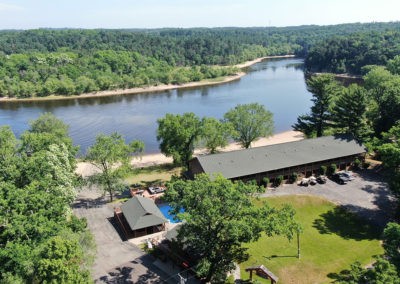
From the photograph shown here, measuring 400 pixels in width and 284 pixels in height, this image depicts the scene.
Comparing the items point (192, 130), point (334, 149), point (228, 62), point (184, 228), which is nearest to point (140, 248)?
point (184, 228)

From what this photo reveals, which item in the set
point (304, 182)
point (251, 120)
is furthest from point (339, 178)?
point (251, 120)

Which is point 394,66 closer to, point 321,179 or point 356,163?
point 356,163

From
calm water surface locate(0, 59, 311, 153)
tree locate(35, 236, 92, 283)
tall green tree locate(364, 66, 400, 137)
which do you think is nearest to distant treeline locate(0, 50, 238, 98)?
calm water surface locate(0, 59, 311, 153)

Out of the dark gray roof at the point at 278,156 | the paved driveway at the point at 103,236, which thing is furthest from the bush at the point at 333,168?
the paved driveway at the point at 103,236

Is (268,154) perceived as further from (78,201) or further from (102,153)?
(78,201)

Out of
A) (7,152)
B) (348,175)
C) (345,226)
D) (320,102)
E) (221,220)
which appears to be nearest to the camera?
(221,220)

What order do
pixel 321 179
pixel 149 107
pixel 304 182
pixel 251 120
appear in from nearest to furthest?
pixel 304 182
pixel 321 179
pixel 251 120
pixel 149 107

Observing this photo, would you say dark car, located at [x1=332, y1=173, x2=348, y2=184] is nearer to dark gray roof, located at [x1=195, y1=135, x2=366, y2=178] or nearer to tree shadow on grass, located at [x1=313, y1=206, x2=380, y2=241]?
dark gray roof, located at [x1=195, y1=135, x2=366, y2=178]
